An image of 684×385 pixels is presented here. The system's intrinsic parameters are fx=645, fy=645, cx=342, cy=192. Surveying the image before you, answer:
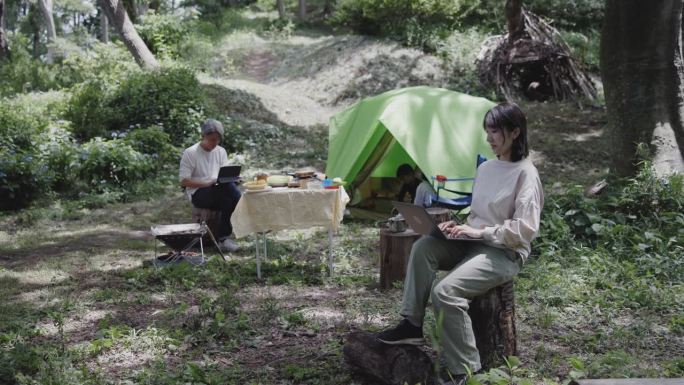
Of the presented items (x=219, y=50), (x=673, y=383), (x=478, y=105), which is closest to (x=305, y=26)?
(x=219, y=50)

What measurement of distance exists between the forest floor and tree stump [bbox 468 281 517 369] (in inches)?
9.7

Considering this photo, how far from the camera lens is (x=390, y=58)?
15.7 m

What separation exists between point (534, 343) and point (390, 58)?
40.6 feet

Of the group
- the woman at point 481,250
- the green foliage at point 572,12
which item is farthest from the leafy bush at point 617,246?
the green foliage at point 572,12

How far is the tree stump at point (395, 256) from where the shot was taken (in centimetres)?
527

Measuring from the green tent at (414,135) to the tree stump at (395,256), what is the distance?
5.88 ft

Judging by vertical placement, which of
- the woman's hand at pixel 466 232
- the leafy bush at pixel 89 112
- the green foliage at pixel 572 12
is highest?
the green foliage at pixel 572 12

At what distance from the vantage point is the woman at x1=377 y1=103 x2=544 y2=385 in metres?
3.26

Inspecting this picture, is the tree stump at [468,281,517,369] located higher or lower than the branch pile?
lower

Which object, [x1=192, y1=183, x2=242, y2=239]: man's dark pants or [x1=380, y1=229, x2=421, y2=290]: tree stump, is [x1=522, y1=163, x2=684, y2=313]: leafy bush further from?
[x1=192, y1=183, x2=242, y2=239]: man's dark pants

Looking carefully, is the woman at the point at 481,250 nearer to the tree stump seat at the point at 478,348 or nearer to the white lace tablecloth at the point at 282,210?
the tree stump seat at the point at 478,348

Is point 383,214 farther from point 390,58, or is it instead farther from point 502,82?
point 390,58

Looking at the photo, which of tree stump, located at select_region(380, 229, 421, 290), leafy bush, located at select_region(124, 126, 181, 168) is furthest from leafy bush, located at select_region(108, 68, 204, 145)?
tree stump, located at select_region(380, 229, 421, 290)

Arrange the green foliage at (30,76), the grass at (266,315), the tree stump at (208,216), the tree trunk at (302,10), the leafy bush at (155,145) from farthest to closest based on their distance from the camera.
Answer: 1. the tree trunk at (302,10)
2. the green foliage at (30,76)
3. the leafy bush at (155,145)
4. the tree stump at (208,216)
5. the grass at (266,315)
